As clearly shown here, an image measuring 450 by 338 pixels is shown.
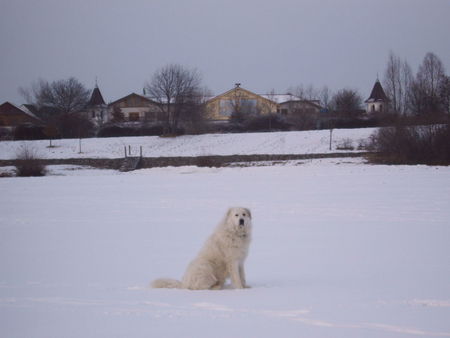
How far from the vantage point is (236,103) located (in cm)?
7756

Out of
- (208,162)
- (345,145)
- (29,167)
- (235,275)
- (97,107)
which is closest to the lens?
(235,275)

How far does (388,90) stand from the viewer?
190ft

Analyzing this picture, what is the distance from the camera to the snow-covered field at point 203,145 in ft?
141

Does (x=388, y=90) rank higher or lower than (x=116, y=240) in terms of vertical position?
higher

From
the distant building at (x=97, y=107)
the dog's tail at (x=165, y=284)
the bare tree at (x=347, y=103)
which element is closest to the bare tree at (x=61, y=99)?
the distant building at (x=97, y=107)

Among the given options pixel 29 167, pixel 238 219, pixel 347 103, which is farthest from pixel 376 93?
pixel 238 219

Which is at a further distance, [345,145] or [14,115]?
[14,115]

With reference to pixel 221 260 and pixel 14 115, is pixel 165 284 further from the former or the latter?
pixel 14 115

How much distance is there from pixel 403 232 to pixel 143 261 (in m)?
6.08

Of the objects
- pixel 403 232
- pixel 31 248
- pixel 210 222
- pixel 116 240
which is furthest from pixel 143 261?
pixel 403 232

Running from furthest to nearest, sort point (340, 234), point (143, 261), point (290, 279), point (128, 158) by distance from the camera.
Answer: point (128, 158), point (340, 234), point (143, 261), point (290, 279)

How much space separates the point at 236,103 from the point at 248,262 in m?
70.0

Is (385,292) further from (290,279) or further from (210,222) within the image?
(210,222)

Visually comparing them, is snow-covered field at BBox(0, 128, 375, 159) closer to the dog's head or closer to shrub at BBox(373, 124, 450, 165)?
shrub at BBox(373, 124, 450, 165)
